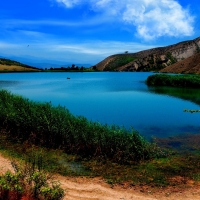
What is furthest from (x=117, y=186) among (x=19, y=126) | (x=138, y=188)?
(x=19, y=126)

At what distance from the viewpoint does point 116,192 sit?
30.2ft

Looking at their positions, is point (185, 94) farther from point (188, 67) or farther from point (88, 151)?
point (188, 67)

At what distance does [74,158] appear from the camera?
12.5 meters

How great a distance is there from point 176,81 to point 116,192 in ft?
160

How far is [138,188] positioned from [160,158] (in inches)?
141

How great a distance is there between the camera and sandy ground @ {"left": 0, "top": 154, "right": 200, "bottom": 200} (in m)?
8.84

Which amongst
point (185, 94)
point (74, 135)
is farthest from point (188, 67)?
point (74, 135)

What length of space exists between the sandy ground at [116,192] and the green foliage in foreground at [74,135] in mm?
2571

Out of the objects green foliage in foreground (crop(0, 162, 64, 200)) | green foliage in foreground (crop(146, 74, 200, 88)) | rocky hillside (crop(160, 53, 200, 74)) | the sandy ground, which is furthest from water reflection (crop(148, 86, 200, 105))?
rocky hillside (crop(160, 53, 200, 74))

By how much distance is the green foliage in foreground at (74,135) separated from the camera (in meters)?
12.6

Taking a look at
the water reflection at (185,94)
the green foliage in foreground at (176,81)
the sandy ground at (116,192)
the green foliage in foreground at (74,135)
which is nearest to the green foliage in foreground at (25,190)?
the sandy ground at (116,192)

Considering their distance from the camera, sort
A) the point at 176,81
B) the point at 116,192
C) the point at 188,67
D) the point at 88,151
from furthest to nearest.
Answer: the point at 188,67, the point at 176,81, the point at 88,151, the point at 116,192

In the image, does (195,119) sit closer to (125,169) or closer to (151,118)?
(151,118)

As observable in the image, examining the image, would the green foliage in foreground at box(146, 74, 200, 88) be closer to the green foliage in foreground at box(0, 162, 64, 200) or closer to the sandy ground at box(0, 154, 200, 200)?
the sandy ground at box(0, 154, 200, 200)
